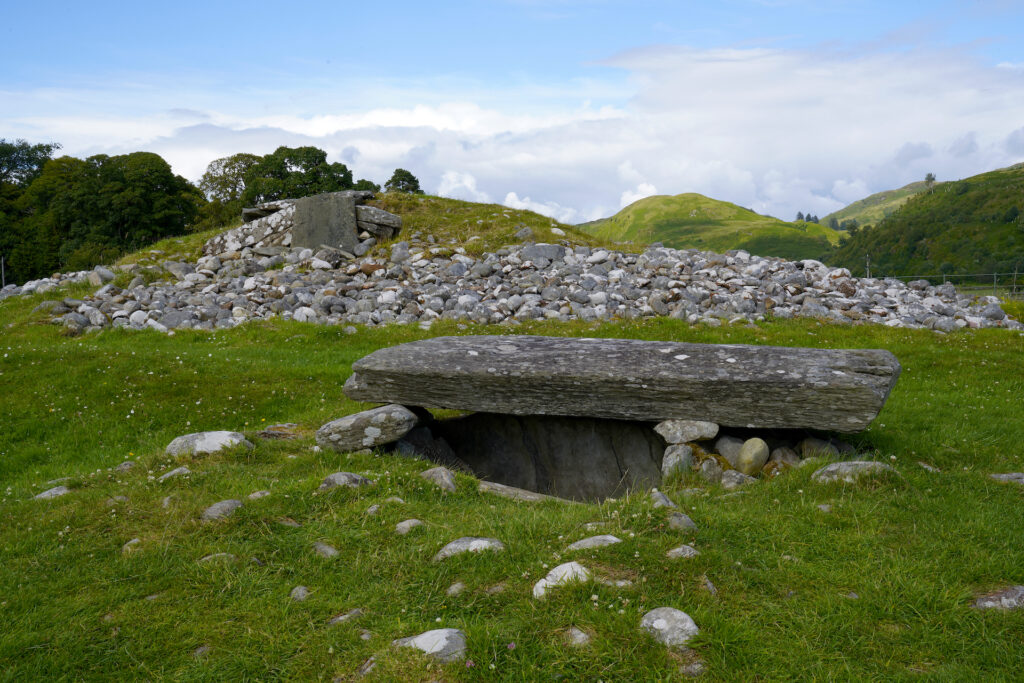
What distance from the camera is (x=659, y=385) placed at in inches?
360

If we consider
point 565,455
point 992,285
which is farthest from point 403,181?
point 992,285

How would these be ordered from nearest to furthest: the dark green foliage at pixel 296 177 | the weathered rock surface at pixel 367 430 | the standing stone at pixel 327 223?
the weathered rock surface at pixel 367 430 → the standing stone at pixel 327 223 → the dark green foliage at pixel 296 177

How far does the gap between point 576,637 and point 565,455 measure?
5.82m

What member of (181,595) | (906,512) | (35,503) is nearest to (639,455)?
(906,512)

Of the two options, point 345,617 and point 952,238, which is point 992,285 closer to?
point 952,238

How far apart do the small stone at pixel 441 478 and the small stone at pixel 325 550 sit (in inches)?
72.3

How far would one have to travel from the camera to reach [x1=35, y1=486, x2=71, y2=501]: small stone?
26.0ft

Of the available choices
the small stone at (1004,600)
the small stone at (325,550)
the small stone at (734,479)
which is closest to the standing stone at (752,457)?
the small stone at (734,479)

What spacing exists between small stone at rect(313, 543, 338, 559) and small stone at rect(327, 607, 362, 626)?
101 cm

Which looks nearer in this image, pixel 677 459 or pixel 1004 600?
pixel 1004 600

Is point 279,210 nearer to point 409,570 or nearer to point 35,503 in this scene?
point 35,503

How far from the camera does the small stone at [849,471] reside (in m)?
7.72

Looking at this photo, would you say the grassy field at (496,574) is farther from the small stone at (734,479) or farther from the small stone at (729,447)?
the small stone at (729,447)

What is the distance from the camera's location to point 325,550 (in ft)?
20.7
